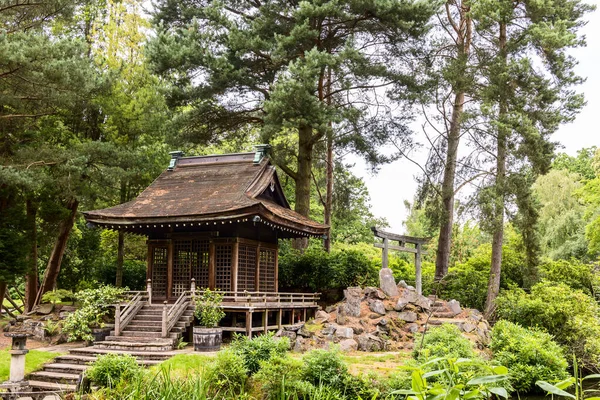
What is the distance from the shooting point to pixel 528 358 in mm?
14445

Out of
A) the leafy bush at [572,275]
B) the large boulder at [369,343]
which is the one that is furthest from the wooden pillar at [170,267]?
the leafy bush at [572,275]

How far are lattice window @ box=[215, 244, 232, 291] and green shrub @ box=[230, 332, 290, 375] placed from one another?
527cm

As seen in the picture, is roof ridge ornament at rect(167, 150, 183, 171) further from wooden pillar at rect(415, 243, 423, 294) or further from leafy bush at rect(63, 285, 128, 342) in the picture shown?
wooden pillar at rect(415, 243, 423, 294)

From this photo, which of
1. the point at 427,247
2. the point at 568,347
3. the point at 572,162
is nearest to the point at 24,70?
the point at 568,347

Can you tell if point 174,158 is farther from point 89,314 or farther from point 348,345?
point 348,345

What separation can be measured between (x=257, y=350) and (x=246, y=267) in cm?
629

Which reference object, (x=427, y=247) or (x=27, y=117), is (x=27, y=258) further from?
(x=427, y=247)

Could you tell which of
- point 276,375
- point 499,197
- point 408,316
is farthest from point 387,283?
point 276,375

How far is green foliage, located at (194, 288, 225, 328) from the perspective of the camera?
1525 cm

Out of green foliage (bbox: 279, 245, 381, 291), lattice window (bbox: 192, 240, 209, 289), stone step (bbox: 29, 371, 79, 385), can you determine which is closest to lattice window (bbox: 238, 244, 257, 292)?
lattice window (bbox: 192, 240, 209, 289)

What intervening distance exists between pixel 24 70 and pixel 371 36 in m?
12.9

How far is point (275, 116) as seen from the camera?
18969 millimetres

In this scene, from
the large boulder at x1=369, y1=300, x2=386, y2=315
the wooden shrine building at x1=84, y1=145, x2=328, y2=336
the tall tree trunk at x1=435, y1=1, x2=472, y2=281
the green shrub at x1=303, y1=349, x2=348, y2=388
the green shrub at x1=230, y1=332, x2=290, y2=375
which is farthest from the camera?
the tall tree trunk at x1=435, y1=1, x2=472, y2=281

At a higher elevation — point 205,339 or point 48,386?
point 205,339
